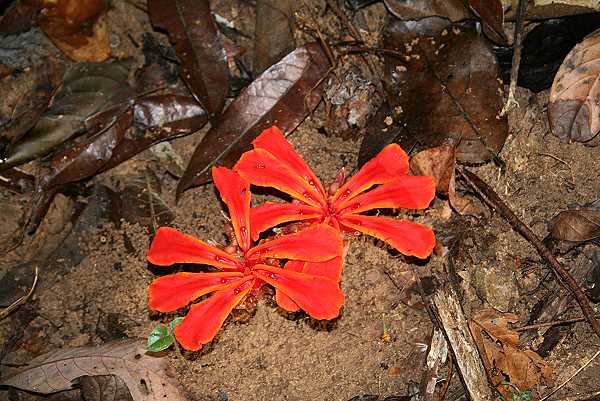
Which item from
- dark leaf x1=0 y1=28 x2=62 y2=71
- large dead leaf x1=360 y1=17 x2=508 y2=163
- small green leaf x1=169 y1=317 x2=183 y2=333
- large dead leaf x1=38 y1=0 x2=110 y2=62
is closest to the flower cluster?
small green leaf x1=169 y1=317 x2=183 y2=333

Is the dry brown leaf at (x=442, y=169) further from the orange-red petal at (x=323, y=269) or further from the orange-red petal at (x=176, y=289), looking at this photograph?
the orange-red petal at (x=176, y=289)

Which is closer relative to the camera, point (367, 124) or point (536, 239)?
point (536, 239)

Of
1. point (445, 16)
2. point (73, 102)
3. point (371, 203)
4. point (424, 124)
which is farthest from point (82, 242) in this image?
point (445, 16)

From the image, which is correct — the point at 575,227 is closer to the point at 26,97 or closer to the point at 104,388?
the point at 104,388

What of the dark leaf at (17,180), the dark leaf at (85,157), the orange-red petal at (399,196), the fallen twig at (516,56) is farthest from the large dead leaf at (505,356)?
the dark leaf at (17,180)

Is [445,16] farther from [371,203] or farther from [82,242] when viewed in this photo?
[82,242]

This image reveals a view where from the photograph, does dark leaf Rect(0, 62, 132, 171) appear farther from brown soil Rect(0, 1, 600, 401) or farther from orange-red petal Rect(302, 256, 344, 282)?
orange-red petal Rect(302, 256, 344, 282)
